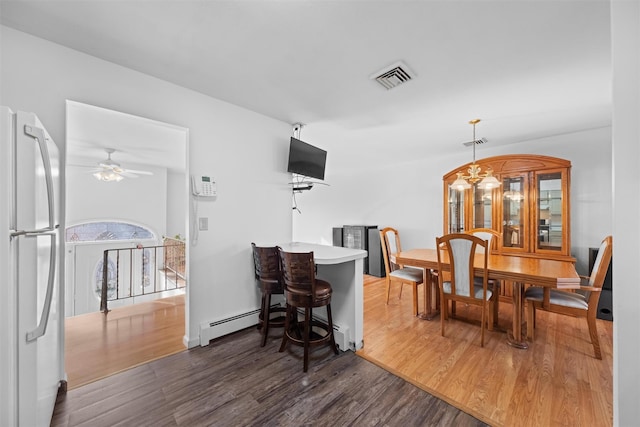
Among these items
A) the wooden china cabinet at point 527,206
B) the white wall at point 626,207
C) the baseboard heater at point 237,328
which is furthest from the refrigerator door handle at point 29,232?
the wooden china cabinet at point 527,206

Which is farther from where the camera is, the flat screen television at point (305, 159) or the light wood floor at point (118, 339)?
the flat screen television at point (305, 159)

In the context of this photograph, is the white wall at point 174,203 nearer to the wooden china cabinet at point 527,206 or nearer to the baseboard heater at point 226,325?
the baseboard heater at point 226,325

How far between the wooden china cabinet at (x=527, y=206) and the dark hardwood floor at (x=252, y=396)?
282 cm

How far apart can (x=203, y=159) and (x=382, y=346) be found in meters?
2.52

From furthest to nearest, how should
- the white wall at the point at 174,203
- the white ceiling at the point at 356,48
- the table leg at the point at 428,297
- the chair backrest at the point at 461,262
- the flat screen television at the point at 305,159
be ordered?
the white wall at the point at 174,203 → the table leg at the point at 428,297 → the flat screen television at the point at 305,159 → the chair backrest at the point at 461,262 → the white ceiling at the point at 356,48

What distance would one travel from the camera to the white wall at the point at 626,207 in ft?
2.68

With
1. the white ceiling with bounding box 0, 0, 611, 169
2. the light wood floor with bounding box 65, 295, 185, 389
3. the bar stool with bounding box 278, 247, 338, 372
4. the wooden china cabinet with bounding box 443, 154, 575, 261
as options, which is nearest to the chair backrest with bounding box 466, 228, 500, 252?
the wooden china cabinet with bounding box 443, 154, 575, 261

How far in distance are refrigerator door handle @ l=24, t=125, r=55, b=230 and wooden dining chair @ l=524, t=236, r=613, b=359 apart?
3.79 metres

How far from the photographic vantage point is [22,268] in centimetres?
102

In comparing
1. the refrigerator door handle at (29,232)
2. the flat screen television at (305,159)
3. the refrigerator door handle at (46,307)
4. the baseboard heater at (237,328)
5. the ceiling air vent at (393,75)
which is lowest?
the baseboard heater at (237,328)

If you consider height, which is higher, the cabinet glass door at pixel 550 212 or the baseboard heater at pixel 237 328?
the cabinet glass door at pixel 550 212

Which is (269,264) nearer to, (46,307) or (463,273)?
(46,307)

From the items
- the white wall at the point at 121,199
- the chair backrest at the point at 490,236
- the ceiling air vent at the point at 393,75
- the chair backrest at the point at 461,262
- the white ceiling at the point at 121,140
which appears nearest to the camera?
the ceiling air vent at the point at 393,75

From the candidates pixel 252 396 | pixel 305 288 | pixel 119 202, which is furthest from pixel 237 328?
pixel 119 202
